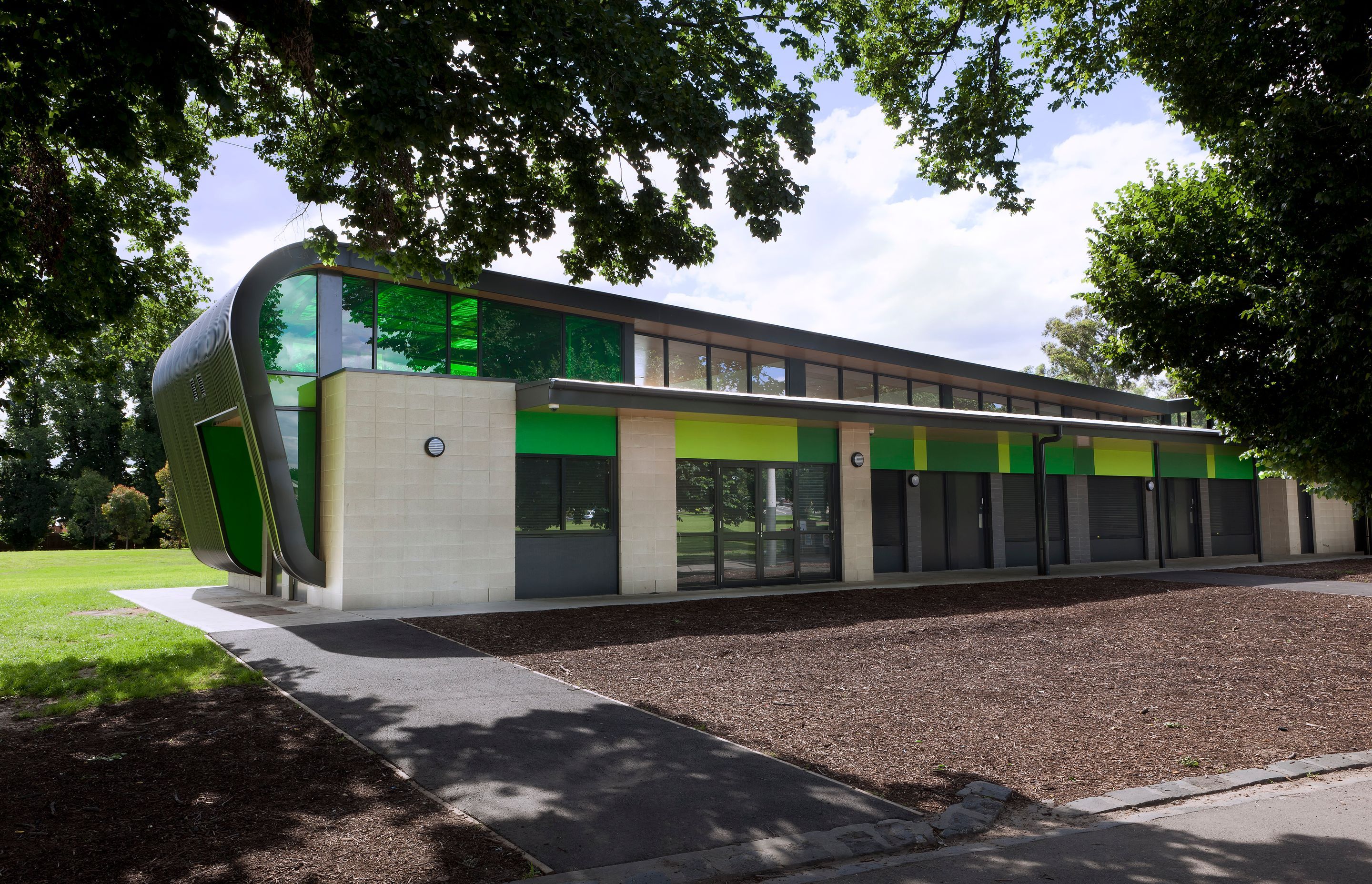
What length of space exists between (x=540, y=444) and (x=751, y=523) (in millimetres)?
4465

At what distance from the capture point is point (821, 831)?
4461 millimetres

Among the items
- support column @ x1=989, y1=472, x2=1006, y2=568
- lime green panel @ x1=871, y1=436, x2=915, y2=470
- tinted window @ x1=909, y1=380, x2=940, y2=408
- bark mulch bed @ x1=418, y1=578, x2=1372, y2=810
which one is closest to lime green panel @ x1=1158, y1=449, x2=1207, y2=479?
support column @ x1=989, y1=472, x2=1006, y2=568

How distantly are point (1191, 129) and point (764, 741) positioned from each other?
23.9 ft

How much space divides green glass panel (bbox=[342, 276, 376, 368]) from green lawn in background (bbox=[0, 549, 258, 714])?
4537mm

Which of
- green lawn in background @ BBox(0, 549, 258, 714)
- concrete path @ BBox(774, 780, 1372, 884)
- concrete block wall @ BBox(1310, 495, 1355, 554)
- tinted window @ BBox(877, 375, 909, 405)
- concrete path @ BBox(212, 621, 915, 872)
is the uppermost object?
tinted window @ BBox(877, 375, 909, 405)

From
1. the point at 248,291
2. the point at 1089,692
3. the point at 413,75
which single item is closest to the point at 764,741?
the point at 1089,692

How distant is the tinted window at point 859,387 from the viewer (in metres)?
20.0

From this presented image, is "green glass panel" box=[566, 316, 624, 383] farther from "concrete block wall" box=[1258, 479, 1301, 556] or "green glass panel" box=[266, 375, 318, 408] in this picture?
"concrete block wall" box=[1258, 479, 1301, 556]

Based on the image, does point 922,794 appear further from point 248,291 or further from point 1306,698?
point 248,291

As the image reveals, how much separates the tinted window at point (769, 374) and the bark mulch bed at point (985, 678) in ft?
18.7

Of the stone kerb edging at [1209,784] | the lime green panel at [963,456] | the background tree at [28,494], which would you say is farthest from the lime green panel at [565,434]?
the background tree at [28,494]

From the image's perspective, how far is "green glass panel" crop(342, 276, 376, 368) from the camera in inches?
543

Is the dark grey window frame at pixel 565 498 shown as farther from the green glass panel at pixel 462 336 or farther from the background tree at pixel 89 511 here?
the background tree at pixel 89 511

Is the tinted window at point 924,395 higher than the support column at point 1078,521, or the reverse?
the tinted window at point 924,395
